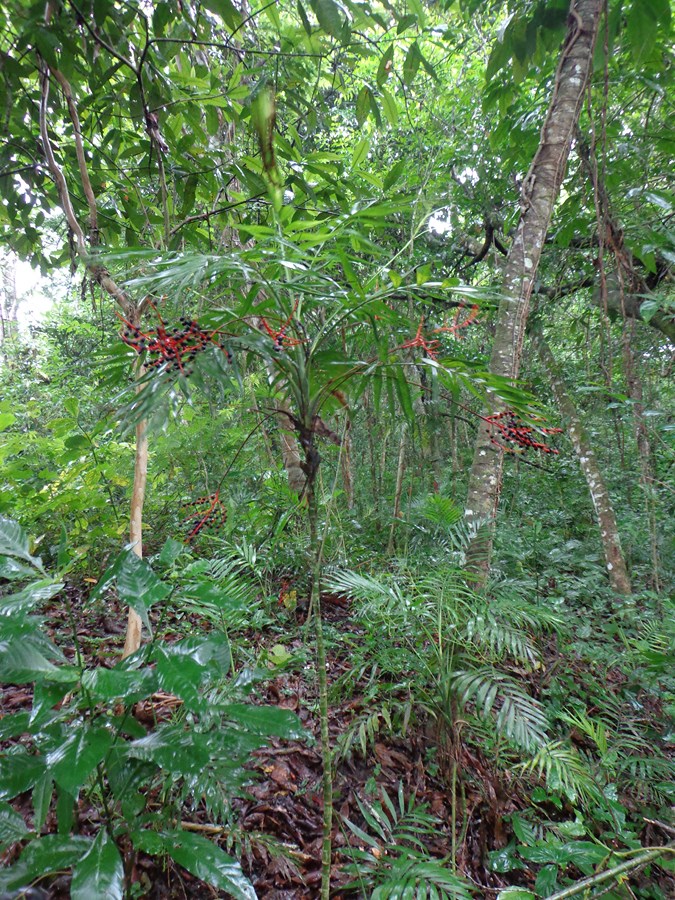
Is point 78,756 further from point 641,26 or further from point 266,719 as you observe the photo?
point 641,26

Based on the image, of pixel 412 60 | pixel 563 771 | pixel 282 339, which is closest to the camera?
pixel 282 339

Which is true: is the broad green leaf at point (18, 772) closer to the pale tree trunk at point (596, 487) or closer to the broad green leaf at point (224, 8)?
the broad green leaf at point (224, 8)

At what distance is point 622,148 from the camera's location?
2.87m

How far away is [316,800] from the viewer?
1.81 m

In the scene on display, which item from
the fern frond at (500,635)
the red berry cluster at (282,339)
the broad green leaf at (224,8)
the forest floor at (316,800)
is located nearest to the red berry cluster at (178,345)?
the red berry cluster at (282,339)

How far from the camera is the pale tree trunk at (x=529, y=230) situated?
2131mm

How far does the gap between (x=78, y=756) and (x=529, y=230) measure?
2.52 metres

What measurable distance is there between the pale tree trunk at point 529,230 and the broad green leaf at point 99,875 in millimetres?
1592

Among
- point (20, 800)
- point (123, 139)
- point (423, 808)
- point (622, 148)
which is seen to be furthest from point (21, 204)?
point (622, 148)

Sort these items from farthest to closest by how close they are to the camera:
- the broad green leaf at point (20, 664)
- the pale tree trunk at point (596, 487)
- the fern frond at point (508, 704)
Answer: the pale tree trunk at point (596, 487) < the fern frond at point (508, 704) < the broad green leaf at point (20, 664)

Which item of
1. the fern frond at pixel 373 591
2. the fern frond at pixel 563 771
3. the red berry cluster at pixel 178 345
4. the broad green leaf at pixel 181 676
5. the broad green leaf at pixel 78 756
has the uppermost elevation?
the red berry cluster at pixel 178 345

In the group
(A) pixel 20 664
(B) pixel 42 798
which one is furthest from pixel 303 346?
(B) pixel 42 798

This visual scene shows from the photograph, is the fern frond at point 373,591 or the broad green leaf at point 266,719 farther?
the fern frond at point 373,591

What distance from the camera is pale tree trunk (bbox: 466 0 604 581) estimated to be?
2.13 meters
